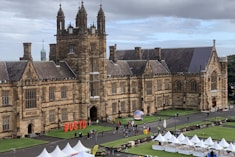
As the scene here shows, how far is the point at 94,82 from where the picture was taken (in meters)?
74.3

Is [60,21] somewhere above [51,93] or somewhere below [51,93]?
above

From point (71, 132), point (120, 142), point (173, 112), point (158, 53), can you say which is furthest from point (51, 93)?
point (158, 53)

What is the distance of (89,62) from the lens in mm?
73438

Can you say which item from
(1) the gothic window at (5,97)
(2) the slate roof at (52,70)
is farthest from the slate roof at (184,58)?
(1) the gothic window at (5,97)

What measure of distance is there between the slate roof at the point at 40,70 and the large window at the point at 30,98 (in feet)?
9.30

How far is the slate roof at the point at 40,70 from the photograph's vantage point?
61.4 metres

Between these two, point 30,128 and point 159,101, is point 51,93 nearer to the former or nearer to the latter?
point 30,128

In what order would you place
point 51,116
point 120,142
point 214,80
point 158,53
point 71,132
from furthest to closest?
point 158,53
point 214,80
point 51,116
point 71,132
point 120,142

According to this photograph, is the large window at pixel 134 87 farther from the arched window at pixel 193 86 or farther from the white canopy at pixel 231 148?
the white canopy at pixel 231 148

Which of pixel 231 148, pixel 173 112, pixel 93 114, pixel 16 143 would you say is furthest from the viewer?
pixel 173 112

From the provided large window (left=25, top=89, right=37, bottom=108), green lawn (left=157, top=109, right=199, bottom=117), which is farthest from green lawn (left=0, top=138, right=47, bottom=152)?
green lawn (left=157, top=109, right=199, bottom=117)

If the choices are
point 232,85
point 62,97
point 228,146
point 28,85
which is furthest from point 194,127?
point 232,85

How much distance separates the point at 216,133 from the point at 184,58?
38.6 m

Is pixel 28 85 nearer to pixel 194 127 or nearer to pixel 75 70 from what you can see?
pixel 75 70
